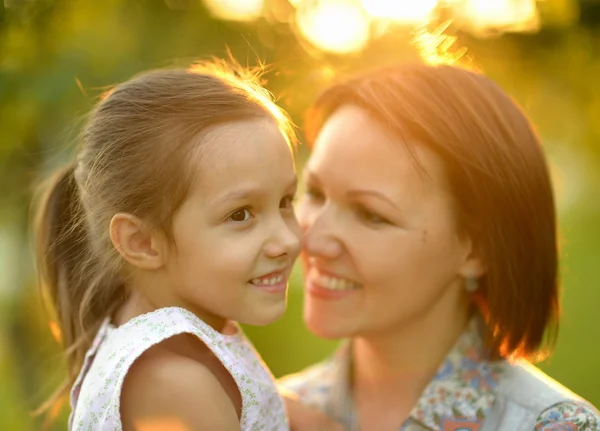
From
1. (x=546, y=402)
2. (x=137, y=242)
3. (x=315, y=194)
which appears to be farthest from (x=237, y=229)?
(x=546, y=402)

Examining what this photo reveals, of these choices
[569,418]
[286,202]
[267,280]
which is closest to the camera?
[267,280]

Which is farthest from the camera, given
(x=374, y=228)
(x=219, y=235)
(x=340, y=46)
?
(x=340, y=46)

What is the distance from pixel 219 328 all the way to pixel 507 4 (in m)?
1.87

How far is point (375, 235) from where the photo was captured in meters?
2.43

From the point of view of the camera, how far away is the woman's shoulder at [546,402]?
228 centimetres

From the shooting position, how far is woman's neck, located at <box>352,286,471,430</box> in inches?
103

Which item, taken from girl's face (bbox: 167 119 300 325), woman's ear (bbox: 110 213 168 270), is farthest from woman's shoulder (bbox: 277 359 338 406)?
woman's ear (bbox: 110 213 168 270)

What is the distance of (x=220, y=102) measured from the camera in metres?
1.95

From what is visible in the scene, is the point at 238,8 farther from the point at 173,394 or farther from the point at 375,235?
the point at 173,394

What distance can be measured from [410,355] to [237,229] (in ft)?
3.28

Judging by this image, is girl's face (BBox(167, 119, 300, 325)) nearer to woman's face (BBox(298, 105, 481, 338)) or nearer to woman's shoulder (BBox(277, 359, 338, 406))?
woman's face (BBox(298, 105, 481, 338))

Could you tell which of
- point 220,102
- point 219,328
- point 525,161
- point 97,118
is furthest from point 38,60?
point 525,161

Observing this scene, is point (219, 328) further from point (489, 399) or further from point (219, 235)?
point (489, 399)

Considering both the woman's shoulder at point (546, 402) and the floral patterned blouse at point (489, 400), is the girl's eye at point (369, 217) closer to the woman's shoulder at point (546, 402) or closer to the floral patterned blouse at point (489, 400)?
the floral patterned blouse at point (489, 400)
